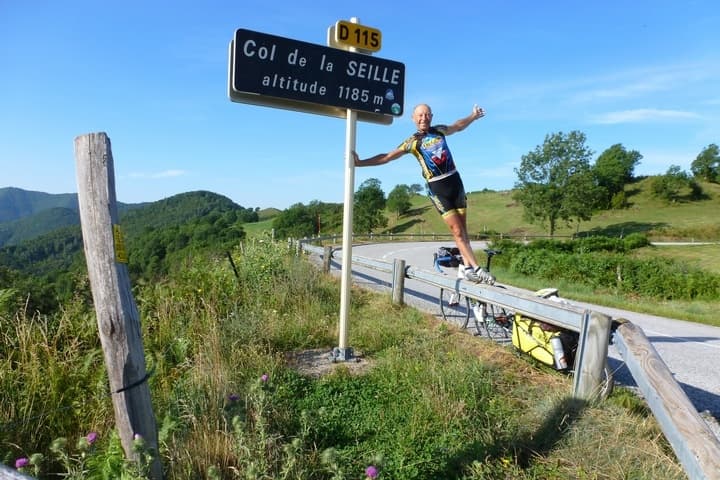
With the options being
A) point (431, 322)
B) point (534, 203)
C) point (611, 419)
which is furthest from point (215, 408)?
point (534, 203)

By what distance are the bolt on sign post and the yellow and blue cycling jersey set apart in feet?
1.24

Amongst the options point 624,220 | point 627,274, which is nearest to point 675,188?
point 624,220

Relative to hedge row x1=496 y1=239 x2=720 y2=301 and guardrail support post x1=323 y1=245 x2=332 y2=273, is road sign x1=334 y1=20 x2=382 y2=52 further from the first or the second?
hedge row x1=496 y1=239 x2=720 y2=301

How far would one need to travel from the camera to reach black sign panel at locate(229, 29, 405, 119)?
3637 mm

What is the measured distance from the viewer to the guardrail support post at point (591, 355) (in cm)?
275

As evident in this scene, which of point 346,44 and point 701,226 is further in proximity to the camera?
point 701,226

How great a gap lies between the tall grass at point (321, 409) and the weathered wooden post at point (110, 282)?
0.79 ft

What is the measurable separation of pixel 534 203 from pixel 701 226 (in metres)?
20.0

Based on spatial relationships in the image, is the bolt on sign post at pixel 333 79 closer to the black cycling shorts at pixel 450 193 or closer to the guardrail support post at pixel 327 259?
the black cycling shorts at pixel 450 193

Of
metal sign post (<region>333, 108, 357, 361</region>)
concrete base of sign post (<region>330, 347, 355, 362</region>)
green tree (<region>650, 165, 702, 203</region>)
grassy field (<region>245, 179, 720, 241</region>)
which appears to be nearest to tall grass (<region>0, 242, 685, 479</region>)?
concrete base of sign post (<region>330, 347, 355, 362</region>)

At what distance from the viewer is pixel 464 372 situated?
10.8 feet

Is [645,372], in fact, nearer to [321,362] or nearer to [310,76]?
[321,362]

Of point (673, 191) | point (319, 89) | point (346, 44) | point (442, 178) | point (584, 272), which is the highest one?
point (673, 191)

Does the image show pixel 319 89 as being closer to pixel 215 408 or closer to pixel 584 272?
pixel 215 408
